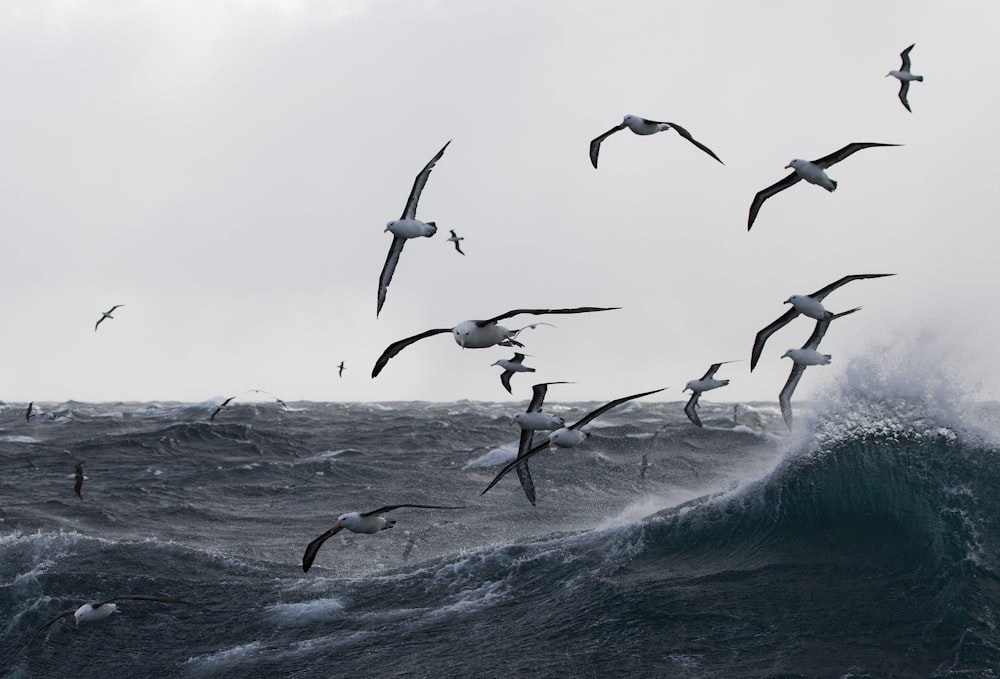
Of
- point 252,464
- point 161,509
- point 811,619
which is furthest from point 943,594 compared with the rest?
point 252,464

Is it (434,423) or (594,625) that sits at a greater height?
(434,423)

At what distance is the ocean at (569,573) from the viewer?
16.3m

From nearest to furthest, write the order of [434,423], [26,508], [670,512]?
[670,512]
[26,508]
[434,423]

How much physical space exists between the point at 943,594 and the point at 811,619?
2.35m

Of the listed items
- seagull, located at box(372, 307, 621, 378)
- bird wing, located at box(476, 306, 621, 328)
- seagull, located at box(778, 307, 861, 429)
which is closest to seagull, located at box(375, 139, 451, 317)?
seagull, located at box(372, 307, 621, 378)

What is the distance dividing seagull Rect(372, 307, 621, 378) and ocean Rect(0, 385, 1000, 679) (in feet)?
16.6

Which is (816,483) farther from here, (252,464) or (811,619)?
(252,464)

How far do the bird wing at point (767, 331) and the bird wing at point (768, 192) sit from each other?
1.82 m

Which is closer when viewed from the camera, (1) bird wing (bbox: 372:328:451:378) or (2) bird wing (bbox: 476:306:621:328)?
(2) bird wing (bbox: 476:306:621:328)

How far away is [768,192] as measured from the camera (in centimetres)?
1789

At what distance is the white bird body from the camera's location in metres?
16.3

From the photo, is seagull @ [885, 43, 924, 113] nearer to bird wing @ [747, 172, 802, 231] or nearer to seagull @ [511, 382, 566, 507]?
bird wing @ [747, 172, 802, 231]

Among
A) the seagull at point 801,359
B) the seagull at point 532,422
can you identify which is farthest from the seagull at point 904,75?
the seagull at point 532,422

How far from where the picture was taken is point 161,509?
30000 mm
